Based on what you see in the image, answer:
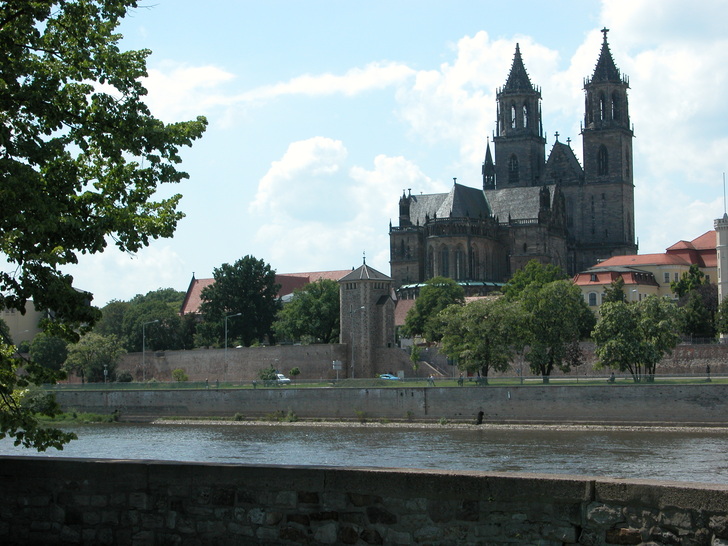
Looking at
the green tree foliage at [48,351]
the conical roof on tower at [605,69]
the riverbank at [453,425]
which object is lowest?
the riverbank at [453,425]

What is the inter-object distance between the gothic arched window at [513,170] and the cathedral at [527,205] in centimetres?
12

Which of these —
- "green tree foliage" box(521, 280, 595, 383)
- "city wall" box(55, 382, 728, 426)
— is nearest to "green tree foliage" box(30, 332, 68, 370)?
"city wall" box(55, 382, 728, 426)

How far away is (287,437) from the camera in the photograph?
53.8 metres

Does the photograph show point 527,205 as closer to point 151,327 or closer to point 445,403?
point 151,327

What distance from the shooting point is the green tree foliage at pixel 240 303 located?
101m

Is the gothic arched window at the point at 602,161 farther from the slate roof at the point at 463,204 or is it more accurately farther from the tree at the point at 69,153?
the tree at the point at 69,153

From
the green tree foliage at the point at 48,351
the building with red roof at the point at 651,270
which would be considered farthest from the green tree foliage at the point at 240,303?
the building with red roof at the point at 651,270

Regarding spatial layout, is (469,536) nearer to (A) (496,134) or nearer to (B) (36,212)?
(B) (36,212)

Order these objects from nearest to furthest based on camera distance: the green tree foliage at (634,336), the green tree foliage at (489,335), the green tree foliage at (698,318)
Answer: the green tree foliage at (634,336), the green tree foliage at (489,335), the green tree foliage at (698,318)

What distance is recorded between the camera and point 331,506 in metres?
10.2

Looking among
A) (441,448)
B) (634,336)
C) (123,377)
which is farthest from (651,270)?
(441,448)

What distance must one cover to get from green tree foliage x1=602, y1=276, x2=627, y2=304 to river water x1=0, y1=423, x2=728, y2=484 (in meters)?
42.4

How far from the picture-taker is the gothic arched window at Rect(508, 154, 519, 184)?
138 meters

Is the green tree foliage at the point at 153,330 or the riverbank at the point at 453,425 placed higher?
the green tree foliage at the point at 153,330
